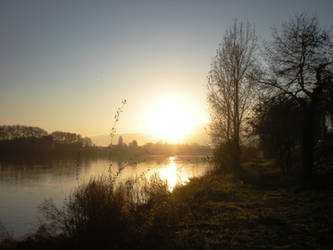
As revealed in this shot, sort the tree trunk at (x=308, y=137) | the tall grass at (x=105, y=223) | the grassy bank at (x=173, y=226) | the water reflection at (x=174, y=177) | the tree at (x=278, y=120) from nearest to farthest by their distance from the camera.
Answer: the grassy bank at (x=173, y=226), the tall grass at (x=105, y=223), the tree trunk at (x=308, y=137), the water reflection at (x=174, y=177), the tree at (x=278, y=120)

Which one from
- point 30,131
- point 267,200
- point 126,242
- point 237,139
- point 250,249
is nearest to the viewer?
point 250,249

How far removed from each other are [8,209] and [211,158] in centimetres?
1448

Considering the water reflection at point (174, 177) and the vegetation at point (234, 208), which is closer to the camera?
the vegetation at point (234, 208)

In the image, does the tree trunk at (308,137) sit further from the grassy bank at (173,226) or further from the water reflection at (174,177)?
the water reflection at (174,177)

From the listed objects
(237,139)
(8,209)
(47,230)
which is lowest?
(8,209)

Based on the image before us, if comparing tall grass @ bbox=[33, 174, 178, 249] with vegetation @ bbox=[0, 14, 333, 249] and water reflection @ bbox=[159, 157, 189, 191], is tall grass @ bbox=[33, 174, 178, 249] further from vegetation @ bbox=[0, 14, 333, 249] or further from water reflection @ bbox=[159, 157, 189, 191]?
water reflection @ bbox=[159, 157, 189, 191]

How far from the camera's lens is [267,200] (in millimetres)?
8500

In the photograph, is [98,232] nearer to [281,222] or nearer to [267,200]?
[281,222]

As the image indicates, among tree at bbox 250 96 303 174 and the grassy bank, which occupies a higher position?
tree at bbox 250 96 303 174

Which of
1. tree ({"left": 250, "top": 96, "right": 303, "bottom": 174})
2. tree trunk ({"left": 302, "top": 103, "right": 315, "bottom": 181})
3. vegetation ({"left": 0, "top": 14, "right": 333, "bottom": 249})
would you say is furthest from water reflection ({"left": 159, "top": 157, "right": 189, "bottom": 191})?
tree trunk ({"left": 302, "top": 103, "right": 315, "bottom": 181})

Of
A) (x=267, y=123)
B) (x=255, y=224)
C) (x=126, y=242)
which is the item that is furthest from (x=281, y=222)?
(x=267, y=123)

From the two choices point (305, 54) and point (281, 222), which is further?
point (305, 54)

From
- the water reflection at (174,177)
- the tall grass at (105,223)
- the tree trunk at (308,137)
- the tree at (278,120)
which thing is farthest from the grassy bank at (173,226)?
the tree at (278,120)

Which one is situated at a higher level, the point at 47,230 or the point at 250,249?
the point at 250,249
